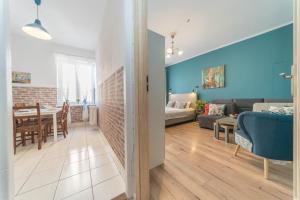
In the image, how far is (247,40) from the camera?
3.69 m

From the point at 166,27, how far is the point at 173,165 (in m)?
3.08

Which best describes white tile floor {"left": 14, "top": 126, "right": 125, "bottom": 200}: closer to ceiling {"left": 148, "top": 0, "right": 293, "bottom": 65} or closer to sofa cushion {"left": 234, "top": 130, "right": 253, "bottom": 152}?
sofa cushion {"left": 234, "top": 130, "right": 253, "bottom": 152}

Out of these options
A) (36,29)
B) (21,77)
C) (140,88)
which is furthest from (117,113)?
(21,77)

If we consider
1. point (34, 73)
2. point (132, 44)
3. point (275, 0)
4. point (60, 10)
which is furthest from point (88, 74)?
point (275, 0)

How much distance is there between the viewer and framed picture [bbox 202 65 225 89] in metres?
4.37

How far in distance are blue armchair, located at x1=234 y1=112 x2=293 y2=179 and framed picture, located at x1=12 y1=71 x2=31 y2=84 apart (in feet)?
17.2

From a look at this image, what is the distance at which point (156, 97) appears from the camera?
1.79m

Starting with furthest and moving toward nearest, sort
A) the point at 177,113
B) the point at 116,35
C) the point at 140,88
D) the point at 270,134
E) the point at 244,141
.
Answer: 1. the point at 177,113
2. the point at 244,141
3. the point at 116,35
4. the point at 270,134
5. the point at 140,88

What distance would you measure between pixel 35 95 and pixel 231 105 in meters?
5.98

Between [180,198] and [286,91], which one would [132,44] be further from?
[286,91]

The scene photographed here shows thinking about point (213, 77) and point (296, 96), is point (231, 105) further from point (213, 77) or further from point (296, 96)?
point (296, 96)

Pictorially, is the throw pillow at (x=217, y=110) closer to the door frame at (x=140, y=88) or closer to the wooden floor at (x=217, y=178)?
the wooden floor at (x=217, y=178)

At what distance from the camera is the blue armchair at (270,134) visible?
1346mm

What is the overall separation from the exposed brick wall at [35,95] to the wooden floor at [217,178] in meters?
4.05
